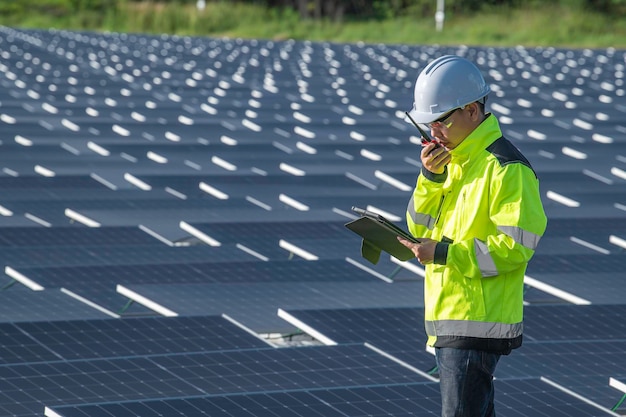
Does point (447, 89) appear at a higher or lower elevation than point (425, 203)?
higher

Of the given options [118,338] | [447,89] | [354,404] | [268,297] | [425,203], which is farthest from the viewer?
[268,297]

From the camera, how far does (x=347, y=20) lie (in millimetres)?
70750

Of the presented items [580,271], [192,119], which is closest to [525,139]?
[192,119]

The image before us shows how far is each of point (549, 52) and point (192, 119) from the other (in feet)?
78.9

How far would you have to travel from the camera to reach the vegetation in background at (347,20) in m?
52.3

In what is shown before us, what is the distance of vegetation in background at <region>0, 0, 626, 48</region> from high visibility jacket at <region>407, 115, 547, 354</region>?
153 feet

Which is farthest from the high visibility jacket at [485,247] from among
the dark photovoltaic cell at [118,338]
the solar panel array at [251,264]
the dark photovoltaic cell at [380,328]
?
the dark photovoltaic cell at [118,338]

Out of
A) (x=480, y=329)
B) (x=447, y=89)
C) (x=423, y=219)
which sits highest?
(x=447, y=89)

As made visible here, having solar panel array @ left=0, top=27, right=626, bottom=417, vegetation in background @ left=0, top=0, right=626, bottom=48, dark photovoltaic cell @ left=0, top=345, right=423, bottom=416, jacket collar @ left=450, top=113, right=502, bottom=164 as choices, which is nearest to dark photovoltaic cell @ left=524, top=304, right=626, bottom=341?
solar panel array @ left=0, top=27, right=626, bottom=417

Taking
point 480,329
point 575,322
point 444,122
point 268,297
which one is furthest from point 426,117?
point 268,297

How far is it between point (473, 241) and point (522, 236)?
19 centimetres

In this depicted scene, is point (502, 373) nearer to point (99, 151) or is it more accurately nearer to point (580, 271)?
point (580, 271)

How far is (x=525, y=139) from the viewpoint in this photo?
65.4 feet

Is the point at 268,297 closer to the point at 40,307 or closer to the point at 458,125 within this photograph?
the point at 40,307
